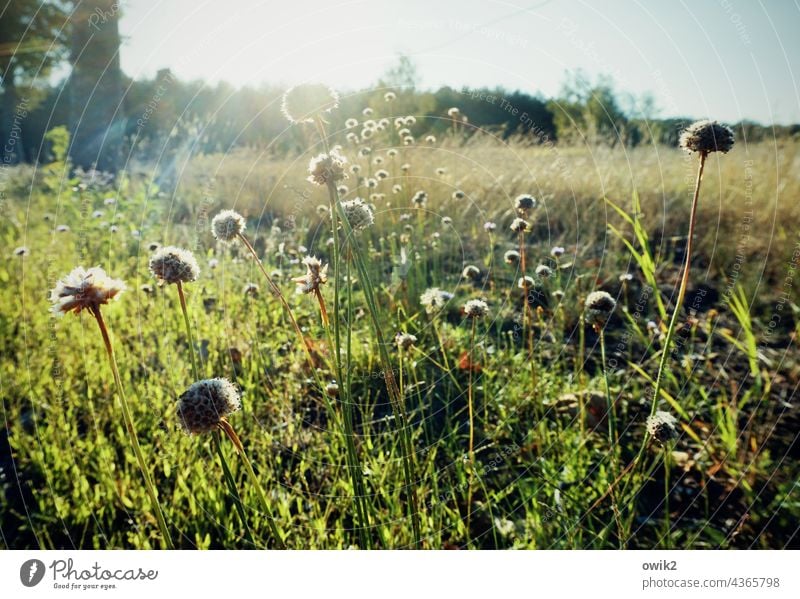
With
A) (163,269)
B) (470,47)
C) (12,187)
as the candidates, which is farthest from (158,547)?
(12,187)

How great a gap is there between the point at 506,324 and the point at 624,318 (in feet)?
1.50

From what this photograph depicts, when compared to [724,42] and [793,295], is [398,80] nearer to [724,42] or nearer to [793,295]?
[724,42]

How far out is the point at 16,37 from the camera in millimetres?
2955

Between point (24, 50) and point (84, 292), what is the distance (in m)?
4.21

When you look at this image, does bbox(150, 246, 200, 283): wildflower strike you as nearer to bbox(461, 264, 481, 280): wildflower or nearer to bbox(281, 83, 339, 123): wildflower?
bbox(281, 83, 339, 123): wildflower

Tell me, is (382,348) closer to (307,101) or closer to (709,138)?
(307,101)

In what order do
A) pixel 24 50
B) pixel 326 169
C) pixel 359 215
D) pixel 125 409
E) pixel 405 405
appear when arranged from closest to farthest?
pixel 125 409
pixel 326 169
pixel 359 215
pixel 405 405
pixel 24 50

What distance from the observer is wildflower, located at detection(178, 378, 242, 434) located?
733mm

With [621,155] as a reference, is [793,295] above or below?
below

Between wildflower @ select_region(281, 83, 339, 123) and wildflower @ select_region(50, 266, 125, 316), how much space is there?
412 millimetres

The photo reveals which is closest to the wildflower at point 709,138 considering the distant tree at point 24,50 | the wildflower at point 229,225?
the wildflower at point 229,225

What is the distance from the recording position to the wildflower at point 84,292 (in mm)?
751

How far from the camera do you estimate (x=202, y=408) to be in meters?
0.73

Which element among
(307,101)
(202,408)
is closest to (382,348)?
(202,408)
